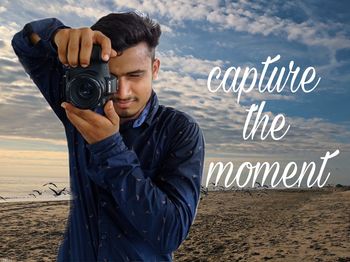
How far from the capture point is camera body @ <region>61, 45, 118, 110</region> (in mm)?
2137

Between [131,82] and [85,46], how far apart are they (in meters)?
0.33

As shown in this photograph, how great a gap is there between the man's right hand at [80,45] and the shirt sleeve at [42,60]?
38 cm

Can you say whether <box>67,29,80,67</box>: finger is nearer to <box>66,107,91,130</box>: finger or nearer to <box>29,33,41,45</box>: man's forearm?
<box>66,107,91,130</box>: finger

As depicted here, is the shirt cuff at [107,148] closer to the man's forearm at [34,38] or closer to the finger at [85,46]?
the finger at [85,46]

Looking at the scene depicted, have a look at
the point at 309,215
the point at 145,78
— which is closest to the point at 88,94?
the point at 145,78

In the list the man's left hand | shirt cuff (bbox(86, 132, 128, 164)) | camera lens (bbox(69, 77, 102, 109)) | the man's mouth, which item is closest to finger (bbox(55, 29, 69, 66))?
camera lens (bbox(69, 77, 102, 109))

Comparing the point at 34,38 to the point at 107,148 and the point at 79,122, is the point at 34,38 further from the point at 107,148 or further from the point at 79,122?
the point at 107,148

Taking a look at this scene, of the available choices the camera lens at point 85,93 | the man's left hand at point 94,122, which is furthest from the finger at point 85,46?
the man's left hand at point 94,122

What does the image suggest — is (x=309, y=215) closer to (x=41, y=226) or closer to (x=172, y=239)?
(x=41, y=226)

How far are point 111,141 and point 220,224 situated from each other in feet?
38.3

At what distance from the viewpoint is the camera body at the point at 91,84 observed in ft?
7.01

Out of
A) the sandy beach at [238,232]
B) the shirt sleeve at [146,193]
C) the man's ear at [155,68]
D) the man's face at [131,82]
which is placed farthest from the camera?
the sandy beach at [238,232]

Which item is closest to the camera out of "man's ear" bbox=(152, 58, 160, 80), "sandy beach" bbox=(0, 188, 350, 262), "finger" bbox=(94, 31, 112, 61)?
"finger" bbox=(94, 31, 112, 61)

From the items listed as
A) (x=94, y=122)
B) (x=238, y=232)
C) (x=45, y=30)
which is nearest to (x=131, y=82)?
(x=94, y=122)
